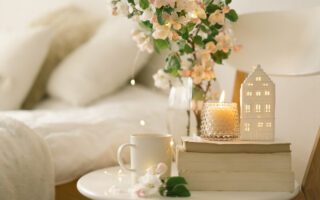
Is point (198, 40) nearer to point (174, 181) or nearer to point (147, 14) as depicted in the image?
point (147, 14)

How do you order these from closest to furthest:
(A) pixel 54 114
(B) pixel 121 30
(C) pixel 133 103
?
(A) pixel 54 114, (C) pixel 133 103, (B) pixel 121 30

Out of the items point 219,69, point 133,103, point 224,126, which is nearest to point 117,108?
point 133,103

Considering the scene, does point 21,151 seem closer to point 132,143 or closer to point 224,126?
point 132,143

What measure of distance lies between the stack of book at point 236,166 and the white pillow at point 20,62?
1114 mm

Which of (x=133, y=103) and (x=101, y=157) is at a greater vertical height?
(x=133, y=103)

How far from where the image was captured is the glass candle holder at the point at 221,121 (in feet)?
2.85

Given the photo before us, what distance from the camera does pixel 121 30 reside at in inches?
71.4

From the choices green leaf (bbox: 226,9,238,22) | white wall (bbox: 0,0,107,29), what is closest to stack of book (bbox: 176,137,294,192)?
green leaf (bbox: 226,9,238,22)

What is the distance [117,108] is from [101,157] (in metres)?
0.32

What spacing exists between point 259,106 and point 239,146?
0.10 m

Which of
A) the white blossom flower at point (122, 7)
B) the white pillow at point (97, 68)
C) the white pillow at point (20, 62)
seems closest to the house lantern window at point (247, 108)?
the white blossom flower at point (122, 7)

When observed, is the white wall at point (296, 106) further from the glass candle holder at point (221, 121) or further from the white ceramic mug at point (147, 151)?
the white ceramic mug at point (147, 151)

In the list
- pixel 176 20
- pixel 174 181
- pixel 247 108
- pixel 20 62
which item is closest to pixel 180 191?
pixel 174 181

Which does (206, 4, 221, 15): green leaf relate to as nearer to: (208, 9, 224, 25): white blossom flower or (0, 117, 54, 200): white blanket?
(208, 9, 224, 25): white blossom flower
